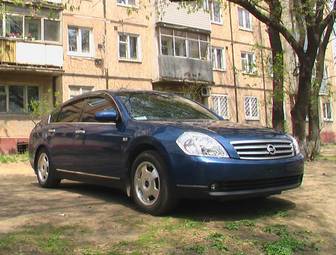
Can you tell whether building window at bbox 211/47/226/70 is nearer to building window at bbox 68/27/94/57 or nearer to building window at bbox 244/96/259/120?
building window at bbox 244/96/259/120

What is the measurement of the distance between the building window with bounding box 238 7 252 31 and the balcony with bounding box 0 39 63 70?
51.1ft

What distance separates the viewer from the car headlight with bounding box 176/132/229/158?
5707 millimetres

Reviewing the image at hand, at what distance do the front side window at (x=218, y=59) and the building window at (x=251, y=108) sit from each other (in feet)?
9.72

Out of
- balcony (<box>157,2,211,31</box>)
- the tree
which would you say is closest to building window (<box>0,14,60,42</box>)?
balcony (<box>157,2,211,31</box>)

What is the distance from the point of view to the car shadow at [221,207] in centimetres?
618

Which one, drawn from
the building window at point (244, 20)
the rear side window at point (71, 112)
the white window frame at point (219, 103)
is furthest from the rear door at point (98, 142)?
the building window at point (244, 20)

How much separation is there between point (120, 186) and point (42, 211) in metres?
1.01

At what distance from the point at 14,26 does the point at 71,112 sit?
16442 mm

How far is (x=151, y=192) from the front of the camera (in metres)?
6.20

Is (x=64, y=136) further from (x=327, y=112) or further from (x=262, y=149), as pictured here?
(x=327, y=112)

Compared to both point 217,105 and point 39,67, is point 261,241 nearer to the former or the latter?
point 39,67

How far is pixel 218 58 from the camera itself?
33.6 m

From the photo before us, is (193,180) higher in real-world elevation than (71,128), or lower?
lower

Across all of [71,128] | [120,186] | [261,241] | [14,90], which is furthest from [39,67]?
[261,241]
